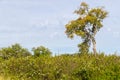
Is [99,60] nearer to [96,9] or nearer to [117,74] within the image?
[117,74]

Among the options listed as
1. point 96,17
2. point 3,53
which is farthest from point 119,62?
point 96,17

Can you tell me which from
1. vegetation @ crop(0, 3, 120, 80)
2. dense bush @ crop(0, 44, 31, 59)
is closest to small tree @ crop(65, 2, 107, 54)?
dense bush @ crop(0, 44, 31, 59)

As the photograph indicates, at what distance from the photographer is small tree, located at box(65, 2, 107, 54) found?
62.9 metres

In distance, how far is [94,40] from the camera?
6375 centimetres

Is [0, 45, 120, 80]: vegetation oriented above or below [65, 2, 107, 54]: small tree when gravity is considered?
below

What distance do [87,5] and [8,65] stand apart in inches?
1424

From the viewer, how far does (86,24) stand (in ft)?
210

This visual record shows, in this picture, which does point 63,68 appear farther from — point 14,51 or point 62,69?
point 14,51

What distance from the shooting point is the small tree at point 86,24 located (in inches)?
2476

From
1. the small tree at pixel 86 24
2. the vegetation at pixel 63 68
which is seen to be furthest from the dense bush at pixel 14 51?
the vegetation at pixel 63 68

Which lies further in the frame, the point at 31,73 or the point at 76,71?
the point at 31,73

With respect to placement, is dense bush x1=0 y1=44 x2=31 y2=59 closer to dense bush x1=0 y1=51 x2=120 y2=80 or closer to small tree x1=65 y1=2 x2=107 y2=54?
small tree x1=65 y1=2 x2=107 y2=54

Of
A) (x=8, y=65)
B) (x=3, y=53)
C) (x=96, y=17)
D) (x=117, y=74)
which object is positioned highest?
(x=96, y=17)

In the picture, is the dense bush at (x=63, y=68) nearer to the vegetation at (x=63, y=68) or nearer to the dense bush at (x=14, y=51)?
the vegetation at (x=63, y=68)
